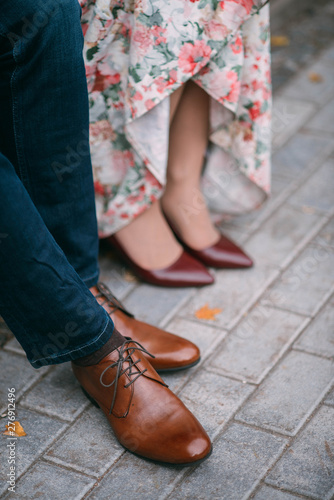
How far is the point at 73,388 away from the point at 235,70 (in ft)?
3.33

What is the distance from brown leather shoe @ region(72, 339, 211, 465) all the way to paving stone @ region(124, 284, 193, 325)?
397 mm

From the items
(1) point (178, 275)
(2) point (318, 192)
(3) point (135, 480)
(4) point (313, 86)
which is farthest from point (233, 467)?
(4) point (313, 86)

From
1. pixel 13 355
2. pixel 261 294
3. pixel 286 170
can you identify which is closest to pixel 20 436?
pixel 13 355

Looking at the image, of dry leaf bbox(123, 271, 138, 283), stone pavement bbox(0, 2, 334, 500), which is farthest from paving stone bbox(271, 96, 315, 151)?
dry leaf bbox(123, 271, 138, 283)

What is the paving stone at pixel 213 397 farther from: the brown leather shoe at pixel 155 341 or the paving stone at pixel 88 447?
the paving stone at pixel 88 447

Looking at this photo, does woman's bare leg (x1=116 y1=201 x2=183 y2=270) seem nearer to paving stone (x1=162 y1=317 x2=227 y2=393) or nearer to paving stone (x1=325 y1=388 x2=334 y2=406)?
paving stone (x1=162 y1=317 x2=227 y2=393)

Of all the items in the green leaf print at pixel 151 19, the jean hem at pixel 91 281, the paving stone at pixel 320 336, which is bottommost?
the paving stone at pixel 320 336

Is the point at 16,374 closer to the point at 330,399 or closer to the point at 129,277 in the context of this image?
the point at 129,277

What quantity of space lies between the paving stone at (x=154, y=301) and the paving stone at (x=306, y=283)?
0.27 metres

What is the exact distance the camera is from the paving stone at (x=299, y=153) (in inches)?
98.5

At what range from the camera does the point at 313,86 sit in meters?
3.06

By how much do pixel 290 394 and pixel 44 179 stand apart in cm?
82

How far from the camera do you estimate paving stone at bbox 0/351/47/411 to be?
5.24 ft

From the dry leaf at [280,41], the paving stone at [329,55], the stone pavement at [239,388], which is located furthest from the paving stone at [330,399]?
the dry leaf at [280,41]
